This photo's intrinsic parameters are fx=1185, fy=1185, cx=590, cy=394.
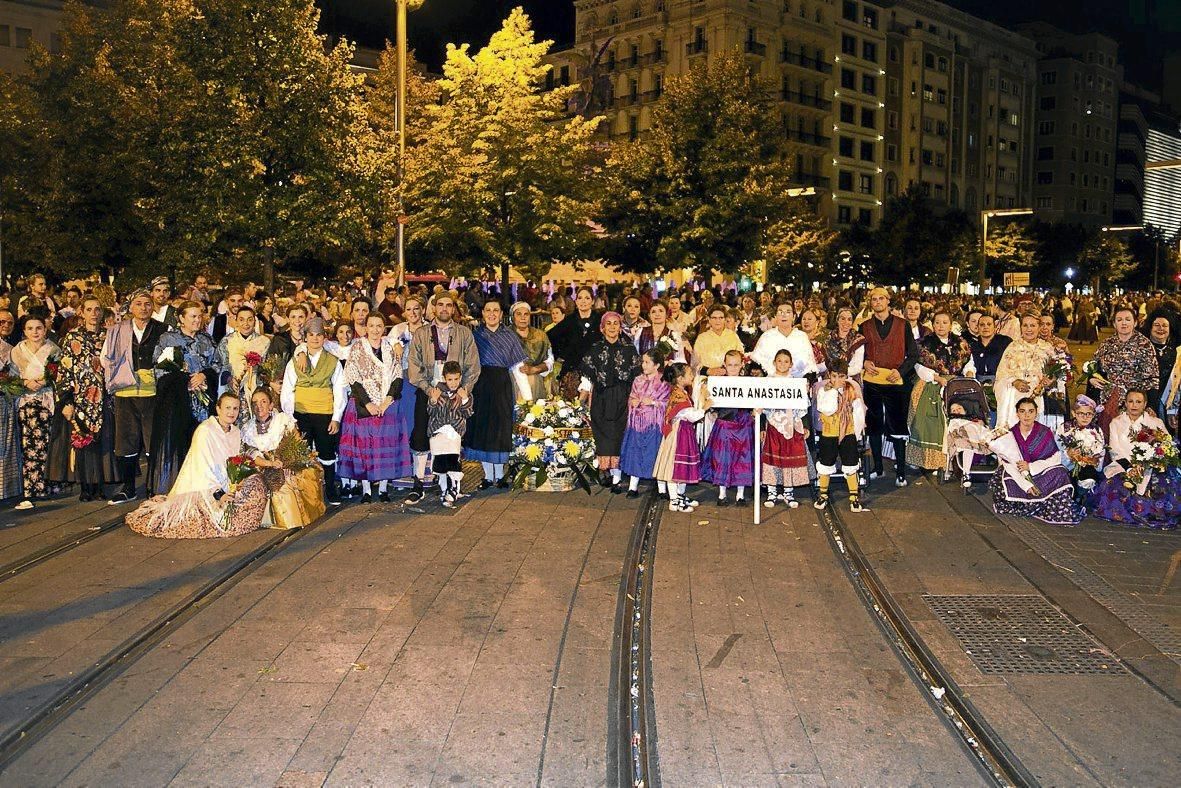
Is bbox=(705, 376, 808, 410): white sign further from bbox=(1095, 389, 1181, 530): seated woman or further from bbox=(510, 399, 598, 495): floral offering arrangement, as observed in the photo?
bbox=(1095, 389, 1181, 530): seated woman

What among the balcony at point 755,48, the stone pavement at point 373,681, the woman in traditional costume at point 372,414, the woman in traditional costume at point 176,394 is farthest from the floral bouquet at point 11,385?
the balcony at point 755,48

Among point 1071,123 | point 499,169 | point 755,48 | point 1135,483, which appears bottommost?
point 1135,483

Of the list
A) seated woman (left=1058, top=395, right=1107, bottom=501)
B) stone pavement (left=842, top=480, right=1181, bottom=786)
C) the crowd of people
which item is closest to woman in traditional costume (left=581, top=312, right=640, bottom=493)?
the crowd of people

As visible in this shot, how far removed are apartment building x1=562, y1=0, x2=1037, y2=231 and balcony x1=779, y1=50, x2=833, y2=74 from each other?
10 centimetres

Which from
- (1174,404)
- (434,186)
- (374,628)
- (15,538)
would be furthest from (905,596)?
(434,186)

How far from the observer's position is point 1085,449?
447 inches

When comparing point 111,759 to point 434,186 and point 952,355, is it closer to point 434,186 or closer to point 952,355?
point 952,355

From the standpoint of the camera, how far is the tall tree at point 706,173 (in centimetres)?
3822

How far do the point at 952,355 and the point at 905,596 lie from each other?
238 inches

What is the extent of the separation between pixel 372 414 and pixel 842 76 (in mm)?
70909

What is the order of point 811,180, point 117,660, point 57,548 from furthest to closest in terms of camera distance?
1. point 811,180
2. point 57,548
3. point 117,660

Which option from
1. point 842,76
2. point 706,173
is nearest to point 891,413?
point 706,173

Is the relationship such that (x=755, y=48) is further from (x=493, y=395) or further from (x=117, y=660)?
(x=117, y=660)

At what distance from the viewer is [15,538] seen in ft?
31.7
